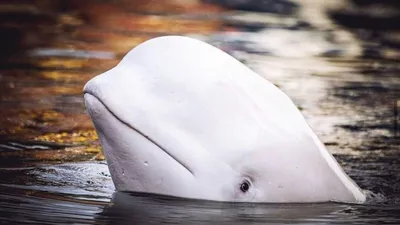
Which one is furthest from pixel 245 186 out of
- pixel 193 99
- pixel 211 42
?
pixel 211 42

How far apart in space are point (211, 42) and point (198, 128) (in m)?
10.7

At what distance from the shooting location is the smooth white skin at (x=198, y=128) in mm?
5688

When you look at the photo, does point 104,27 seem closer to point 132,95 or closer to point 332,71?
point 332,71

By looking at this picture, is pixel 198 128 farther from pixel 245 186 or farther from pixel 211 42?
pixel 211 42

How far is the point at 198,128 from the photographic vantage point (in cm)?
569

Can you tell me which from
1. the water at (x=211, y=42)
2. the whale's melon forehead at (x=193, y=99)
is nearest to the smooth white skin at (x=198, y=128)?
the whale's melon forehead at (x=193, y=99)

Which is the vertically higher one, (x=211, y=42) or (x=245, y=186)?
(x=245, y=186)

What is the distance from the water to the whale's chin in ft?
0.36

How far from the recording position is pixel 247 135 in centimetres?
574

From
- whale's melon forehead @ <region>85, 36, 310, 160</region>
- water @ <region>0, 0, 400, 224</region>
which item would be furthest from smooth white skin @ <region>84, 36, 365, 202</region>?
water @ <region>0, 0, 400, 224</region>

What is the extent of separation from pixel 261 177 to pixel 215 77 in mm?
645

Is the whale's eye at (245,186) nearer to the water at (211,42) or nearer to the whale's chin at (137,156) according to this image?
the water at (211,42)

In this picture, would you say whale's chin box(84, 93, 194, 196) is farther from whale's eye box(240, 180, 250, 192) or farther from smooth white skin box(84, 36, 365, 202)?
whale's eye box(240, 180, 250, 192)

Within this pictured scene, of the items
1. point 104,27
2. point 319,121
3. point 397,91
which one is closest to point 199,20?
point 104,27
